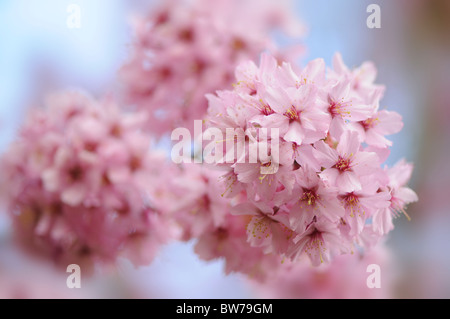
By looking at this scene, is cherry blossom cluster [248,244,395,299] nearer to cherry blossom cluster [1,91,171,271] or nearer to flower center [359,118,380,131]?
cherry blossom cluster [1,91,171,271]

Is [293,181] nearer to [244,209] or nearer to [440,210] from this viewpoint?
[244,209]

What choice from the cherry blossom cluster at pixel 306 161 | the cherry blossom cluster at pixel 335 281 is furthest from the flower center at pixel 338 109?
the cherry blossom cluster at pixel 335 281

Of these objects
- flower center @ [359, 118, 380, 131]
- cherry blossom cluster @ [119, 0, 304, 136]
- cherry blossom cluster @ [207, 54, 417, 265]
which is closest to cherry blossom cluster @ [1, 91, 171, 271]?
cherry blossom cluster @ [119, 0, 304, 136]

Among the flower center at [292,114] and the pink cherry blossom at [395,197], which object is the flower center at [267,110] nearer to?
the flower center at [292,114]
